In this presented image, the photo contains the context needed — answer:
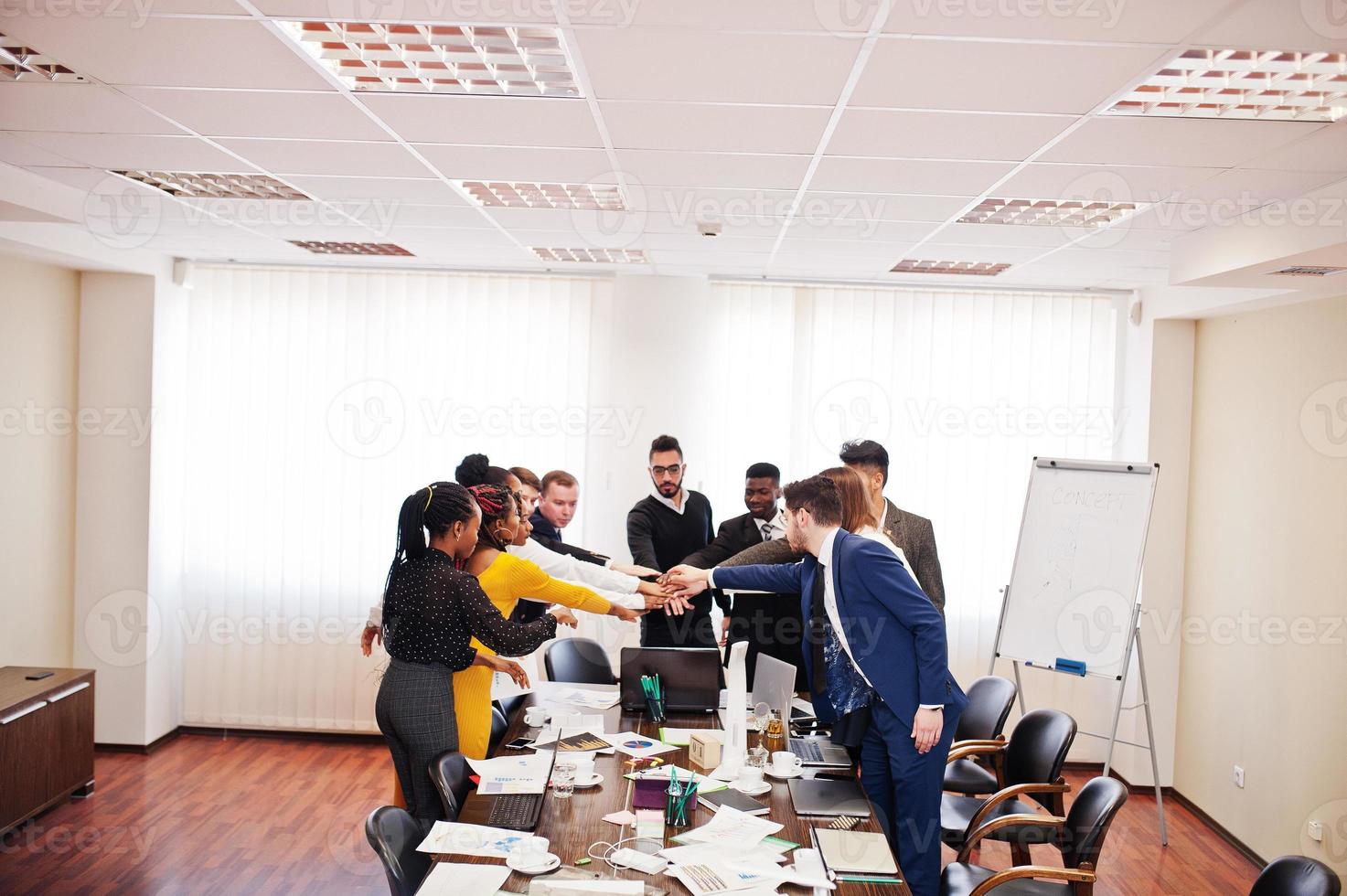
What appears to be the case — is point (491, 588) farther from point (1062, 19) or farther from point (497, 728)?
point (1062, 19)

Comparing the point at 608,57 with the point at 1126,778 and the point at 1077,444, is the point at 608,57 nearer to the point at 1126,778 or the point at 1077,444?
the point at 1077,444

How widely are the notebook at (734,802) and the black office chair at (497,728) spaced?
0.99 meters

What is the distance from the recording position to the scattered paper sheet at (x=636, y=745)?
11.3 feet

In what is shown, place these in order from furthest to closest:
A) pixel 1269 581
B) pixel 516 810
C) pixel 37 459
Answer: pixel 37 459 < pixel 1269 581 < pixel 516 810

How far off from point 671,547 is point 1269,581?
3.05 meters

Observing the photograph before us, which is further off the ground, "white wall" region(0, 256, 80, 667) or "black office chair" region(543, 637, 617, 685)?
"white wall" region(0, 256, 80, 667)

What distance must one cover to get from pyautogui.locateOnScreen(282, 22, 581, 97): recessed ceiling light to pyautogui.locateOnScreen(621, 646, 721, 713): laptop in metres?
2.17

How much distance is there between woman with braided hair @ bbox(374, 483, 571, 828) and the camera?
327cm

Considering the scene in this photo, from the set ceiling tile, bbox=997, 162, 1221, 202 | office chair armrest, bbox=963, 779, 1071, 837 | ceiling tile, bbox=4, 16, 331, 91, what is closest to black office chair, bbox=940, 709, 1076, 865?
office chair armrest, bbox=963, 779, 1071, 837

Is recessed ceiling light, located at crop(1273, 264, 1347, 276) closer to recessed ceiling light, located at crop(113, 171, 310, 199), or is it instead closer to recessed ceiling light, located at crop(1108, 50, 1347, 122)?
recessed ceiling light, located at crop(1108, 50, 1347, 122)

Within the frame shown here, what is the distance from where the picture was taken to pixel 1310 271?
393cm

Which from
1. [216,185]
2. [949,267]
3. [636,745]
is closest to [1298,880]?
[636,745]

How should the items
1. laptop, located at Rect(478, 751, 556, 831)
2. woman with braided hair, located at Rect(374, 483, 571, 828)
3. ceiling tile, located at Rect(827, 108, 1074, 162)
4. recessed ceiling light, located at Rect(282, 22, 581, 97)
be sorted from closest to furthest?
Result: recessed ceiling light, located at Rect(282, 22, 581, 97)
laptop, located at Rect(478, 751, 556, 831)
ceiling tile, located at Rect(827, 108, 1074, 162)
woman with braided hair, located at Rect(374, 483, 571, 828)

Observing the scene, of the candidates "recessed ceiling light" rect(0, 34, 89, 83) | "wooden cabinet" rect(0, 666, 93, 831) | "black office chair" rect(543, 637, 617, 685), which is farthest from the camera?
"black office chair" rect(543, 637, 617, 685)
